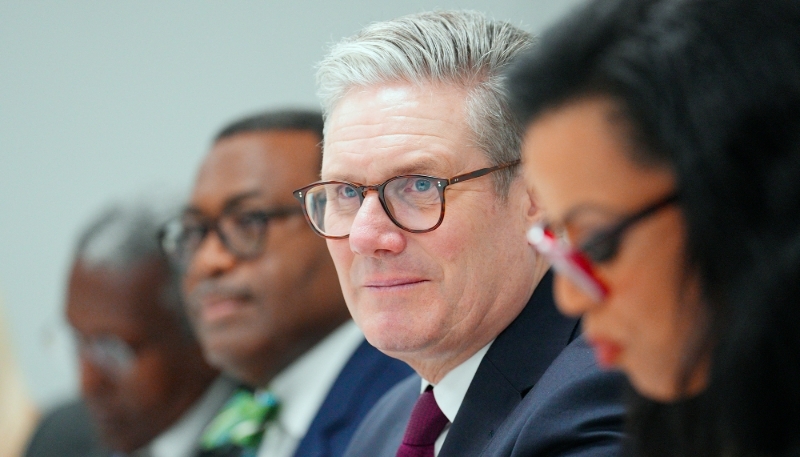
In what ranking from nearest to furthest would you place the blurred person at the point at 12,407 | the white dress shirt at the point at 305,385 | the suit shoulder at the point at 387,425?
the suit shoulder at the point at 387,425, the white dress shirt at the point at 305,385, the blurred person at the point at 12,407

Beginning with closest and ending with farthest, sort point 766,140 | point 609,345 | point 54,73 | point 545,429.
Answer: point 766,140 < point 609,345 < point 545,429 < point 54,73

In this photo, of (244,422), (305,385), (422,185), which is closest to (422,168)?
(422,185)

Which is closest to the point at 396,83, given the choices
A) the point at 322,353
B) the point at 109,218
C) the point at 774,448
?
the point at 774,448

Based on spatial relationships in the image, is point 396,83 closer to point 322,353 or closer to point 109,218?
point 322,353

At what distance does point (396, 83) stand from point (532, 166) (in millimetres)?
671

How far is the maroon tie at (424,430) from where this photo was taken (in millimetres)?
1526

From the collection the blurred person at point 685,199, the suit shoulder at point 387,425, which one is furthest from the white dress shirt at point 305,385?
the blurred person at point 685,199

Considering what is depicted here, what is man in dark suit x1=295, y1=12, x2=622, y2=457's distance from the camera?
1.50 meters

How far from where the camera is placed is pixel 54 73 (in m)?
4.02

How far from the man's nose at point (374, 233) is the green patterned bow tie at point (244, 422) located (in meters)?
1.14

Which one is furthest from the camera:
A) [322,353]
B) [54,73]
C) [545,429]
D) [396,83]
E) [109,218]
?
[54,73]

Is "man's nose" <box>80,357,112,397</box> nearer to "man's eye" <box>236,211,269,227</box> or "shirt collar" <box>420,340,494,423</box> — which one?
"man's eye" <box>236,211,269,227</box>

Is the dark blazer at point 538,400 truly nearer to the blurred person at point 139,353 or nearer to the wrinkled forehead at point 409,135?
the wrinkled forehead at point 409,135

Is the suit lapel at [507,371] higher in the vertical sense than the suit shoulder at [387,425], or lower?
higher
